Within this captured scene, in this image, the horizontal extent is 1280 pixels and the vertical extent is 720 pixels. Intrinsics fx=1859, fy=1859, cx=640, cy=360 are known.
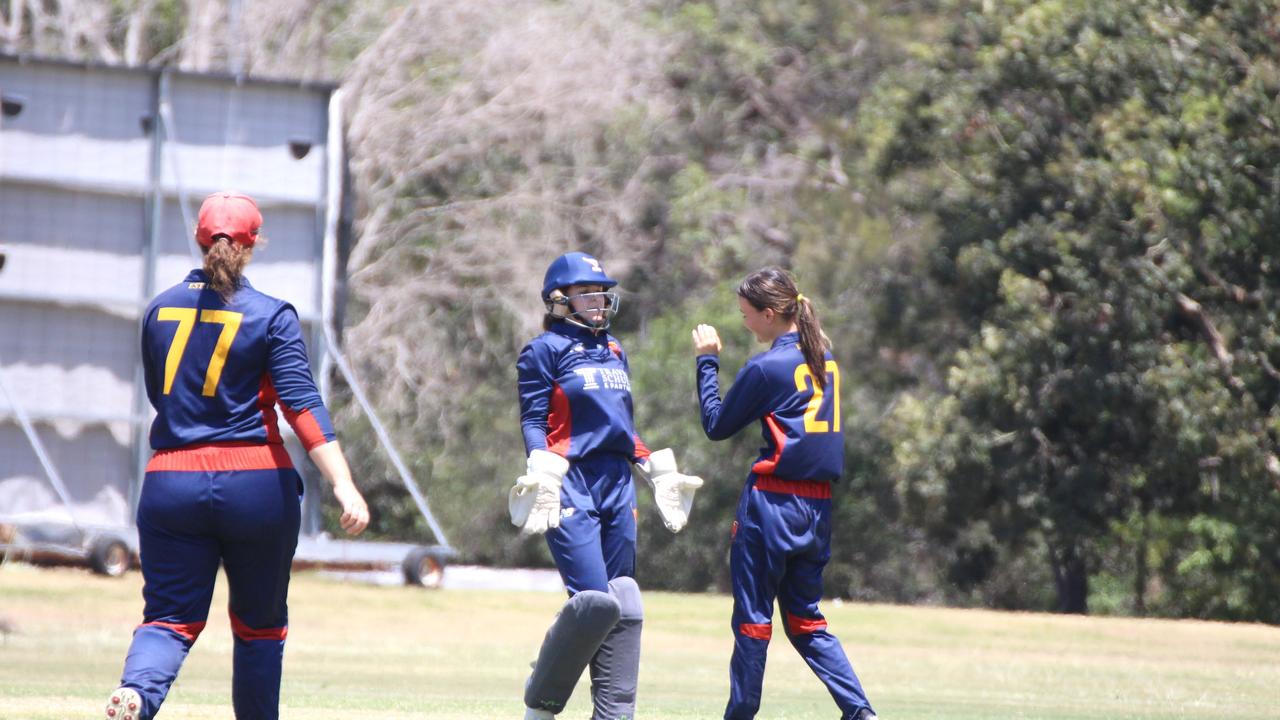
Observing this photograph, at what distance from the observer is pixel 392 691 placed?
12.3 m

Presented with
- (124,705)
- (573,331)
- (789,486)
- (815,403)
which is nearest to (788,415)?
(815,403)

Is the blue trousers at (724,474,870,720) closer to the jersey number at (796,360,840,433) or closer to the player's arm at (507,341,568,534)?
the jersey number at (796,360,840,433)

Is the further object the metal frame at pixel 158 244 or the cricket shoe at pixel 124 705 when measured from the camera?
the metal frame at pixel 158 244

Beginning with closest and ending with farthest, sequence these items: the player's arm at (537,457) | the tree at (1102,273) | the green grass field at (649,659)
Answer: the player's arm at (537,457) → the green grass field at (649,659) → the tree at (1102,273)

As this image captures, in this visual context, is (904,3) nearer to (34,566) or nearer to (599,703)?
(34,566)

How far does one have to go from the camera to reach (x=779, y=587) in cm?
816

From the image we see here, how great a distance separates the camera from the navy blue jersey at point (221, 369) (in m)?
6.59

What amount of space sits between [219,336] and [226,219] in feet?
1.42

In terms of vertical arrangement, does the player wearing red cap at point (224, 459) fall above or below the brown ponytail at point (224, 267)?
below

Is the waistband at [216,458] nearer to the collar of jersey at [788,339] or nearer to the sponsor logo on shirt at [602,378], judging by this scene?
the sponsor logo on shirt at [602,378]

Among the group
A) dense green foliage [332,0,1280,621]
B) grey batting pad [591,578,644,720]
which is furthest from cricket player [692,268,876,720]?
dense green foliage [332,0,1280,621]

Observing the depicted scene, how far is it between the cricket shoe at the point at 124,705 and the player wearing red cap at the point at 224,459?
0.66ft

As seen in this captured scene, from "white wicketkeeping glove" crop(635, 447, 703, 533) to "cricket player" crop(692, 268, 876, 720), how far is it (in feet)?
1.08

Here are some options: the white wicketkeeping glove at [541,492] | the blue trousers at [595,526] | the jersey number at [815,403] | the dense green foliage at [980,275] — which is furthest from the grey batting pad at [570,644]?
the dense green foliage at [980,275]
